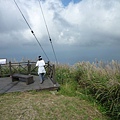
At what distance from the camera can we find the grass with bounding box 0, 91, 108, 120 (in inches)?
187

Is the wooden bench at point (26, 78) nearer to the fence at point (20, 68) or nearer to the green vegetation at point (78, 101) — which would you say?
the green vegetation at point (78, 101)

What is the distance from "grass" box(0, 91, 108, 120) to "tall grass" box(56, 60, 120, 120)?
456 millimetres

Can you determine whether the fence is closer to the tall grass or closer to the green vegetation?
the tall grass

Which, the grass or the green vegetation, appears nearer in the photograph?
the grass

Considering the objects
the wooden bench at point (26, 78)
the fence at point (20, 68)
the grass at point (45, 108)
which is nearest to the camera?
the grass at point (45, 108)

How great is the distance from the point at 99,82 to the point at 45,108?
→ 2390 mm

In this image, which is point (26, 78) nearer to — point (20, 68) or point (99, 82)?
point (20, 68)

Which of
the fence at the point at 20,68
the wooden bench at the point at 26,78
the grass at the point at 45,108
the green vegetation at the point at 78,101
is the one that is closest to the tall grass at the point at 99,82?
the green vegetation at the point at 78,101

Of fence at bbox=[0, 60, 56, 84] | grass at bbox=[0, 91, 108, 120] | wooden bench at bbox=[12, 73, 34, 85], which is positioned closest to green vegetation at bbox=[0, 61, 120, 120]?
grass at bbox=[0, 91, 108, 120]

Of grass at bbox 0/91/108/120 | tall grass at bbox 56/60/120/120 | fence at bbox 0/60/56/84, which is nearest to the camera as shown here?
grass at bbox 0/91/108/120

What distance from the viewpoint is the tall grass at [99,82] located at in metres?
5.37

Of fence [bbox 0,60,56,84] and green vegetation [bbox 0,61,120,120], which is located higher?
fence [bbox 0,60,56,84]

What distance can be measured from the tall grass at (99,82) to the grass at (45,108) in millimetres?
456

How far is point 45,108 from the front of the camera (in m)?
5.14
